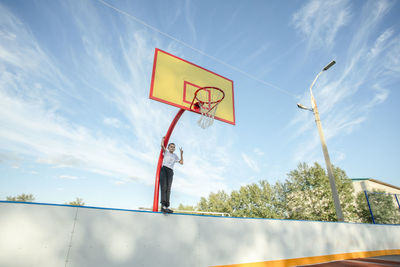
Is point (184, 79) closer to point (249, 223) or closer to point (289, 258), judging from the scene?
point (249, 223)

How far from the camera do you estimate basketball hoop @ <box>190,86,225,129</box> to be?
6957 mm

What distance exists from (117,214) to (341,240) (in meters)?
8.17

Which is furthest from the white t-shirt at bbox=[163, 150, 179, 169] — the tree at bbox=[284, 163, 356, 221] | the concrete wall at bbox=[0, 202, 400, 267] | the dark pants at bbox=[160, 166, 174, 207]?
the tree at bbox=[284, 163, 356, 221]

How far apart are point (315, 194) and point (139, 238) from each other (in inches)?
1221

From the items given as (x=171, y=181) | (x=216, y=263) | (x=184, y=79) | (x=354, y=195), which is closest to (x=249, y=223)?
(x=216, y=263)

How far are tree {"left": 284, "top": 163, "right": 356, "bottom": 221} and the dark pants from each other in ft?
98.0

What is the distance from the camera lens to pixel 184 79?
7.11 metres

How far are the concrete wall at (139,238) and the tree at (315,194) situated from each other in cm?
2507

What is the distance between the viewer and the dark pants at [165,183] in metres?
5.15

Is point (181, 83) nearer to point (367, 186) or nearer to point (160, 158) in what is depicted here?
point (160, 158)

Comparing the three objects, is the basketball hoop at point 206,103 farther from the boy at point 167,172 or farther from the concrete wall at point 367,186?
the concrete wall at point 367,186

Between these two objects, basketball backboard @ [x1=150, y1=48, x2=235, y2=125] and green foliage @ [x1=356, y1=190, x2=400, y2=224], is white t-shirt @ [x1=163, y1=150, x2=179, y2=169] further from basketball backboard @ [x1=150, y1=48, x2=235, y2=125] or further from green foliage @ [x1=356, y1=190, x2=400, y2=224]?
green foliage @ [x1=356, y1=190, x2=400, y2=224]

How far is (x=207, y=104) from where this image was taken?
286 inches

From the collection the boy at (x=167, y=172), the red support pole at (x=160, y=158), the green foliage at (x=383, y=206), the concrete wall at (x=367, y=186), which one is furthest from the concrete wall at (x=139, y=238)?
the concrete wall at (x=367, y=186)
